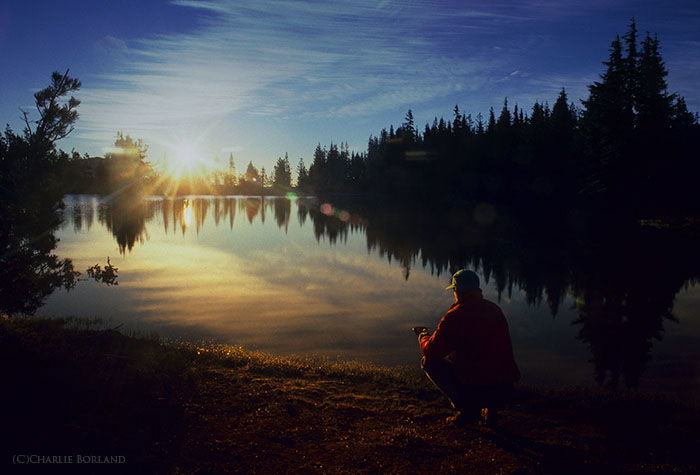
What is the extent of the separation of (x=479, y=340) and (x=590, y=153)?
52.2m

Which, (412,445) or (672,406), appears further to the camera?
(672,406)

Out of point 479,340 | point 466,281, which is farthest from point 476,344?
point 466,281

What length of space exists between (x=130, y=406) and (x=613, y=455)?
7.12m

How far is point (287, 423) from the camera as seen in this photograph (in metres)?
6.60

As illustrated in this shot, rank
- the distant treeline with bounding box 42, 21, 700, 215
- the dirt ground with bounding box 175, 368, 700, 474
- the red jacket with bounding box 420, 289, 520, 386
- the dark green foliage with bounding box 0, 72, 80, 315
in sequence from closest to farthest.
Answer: the dirt ground with bounding box 175, 368, 700, 474 < the red jacket with bounding box 420, 289, 520, 386 < the dark green foliage with bounding box 0, 72, 80, 315 < the distant treeline with bounding box 42, 21, 700, 215

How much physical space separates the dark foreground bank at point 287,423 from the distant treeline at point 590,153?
137ft

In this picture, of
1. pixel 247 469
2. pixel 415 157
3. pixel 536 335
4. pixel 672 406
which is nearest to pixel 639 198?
pixel 536 335

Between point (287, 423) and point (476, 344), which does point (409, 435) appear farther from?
point (287, 423)

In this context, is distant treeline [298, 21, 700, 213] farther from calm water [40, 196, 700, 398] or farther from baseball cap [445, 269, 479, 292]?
baseball cap [445, 269, 479, 292]

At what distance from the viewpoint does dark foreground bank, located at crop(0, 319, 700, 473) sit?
216 inches

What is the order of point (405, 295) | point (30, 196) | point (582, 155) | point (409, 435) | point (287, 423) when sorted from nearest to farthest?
point (409, 435) < point (287, 423) < point (30, 196) < point (405, 295) < point (582, 155)

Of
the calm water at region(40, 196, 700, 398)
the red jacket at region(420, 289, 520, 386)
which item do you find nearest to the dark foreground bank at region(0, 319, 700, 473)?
the red jacket at region(420, 289, 520, 386)

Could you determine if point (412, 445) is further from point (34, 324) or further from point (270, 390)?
point (34, 324)

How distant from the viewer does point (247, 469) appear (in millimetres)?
5316
